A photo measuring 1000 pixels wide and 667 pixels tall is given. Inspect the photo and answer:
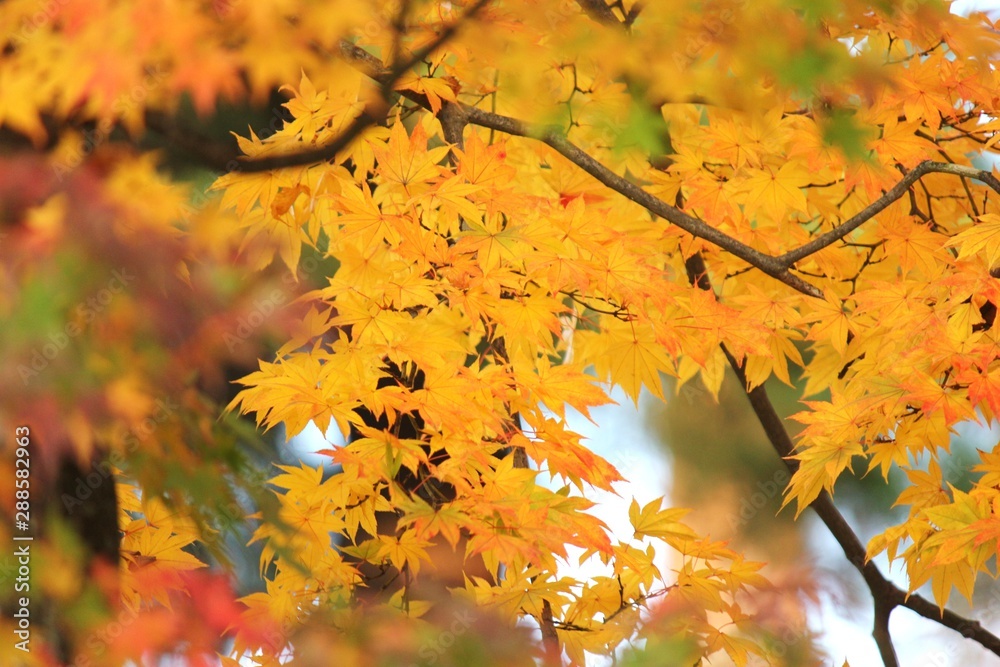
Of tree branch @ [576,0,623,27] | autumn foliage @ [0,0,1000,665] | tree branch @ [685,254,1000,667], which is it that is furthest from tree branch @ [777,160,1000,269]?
tree branch @ [576,0,623,27]

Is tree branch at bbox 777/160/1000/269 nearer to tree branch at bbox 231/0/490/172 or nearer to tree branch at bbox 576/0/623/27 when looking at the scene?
tree branch at bbox 576/0/623/27

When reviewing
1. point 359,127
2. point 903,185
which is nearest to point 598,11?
point 903,185

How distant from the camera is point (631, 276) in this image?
2.15 meters

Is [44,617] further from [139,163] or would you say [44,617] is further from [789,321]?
[789,321]

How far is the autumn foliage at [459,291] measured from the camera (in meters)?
A: 1.23

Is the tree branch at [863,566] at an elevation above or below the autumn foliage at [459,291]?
below

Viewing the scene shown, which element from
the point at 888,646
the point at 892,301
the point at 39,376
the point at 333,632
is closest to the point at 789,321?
the point at 892,301

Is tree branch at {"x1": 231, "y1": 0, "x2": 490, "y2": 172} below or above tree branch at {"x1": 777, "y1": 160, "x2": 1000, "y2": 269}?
below

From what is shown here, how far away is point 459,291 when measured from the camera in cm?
Result: 202

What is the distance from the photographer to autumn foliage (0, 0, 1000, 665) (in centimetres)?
123

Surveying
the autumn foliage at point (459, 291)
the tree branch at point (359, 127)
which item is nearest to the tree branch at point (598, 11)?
the autumn foliage at point (459, 291)

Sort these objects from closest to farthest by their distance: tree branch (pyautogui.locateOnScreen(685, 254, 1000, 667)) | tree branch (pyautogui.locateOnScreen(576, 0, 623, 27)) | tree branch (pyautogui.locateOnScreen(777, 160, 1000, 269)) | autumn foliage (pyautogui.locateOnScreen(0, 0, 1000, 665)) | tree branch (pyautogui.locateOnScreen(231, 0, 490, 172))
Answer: autumn foliage (pyautogui.locateOnScreen(0, 0, 1000, 665))
tree branch (pyautogui.locateOnScreen(231, 0, 490, 172))
tree branch (pyautogui.locateOnScreen(777, 160, 1000, 269))
tree branch (pyautogui.locateOnScreen(576, 0, 623, 27))
tree branch (pyautogui.locateOnScreen(685, 254, 1000, 667))

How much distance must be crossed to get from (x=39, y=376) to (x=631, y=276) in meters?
1.37

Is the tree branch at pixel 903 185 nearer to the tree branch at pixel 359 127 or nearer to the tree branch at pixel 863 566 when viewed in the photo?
the tree branch at pixel 863 566
